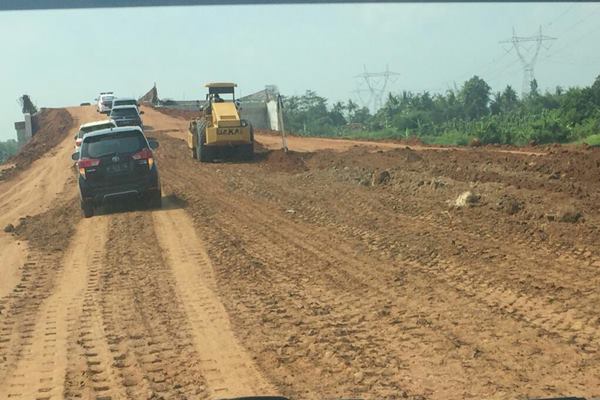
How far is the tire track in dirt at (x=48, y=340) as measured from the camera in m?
6.84

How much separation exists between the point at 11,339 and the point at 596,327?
Result: 588cm

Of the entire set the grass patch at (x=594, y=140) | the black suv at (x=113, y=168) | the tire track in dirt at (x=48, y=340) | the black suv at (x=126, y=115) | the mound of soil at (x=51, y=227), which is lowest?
the mound of soil at (x=51, y=227)

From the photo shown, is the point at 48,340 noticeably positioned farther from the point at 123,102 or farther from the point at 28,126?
the point at 28,126

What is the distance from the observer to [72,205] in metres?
22.1

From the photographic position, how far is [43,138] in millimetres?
53781

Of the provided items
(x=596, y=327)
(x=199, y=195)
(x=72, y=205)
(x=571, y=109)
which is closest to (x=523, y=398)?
(x=596, y=327)

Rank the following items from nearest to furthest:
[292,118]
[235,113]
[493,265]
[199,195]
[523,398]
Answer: [523,398]
[493,265]
[199,195]
[235,113]
[292,118]

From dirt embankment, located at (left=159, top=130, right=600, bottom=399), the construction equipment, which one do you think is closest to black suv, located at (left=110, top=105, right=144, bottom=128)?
the construction equipment

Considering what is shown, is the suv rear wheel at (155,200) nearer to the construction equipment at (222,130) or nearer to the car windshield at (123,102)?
the construction equipment at (222,130)

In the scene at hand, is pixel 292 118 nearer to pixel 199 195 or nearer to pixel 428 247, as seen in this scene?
pixel 199 195

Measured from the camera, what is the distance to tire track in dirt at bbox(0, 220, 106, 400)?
269 inches

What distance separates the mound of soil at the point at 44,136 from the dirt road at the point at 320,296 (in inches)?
910

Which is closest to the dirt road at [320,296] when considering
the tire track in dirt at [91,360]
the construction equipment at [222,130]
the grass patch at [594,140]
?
the tire track in dirt at [91,360]

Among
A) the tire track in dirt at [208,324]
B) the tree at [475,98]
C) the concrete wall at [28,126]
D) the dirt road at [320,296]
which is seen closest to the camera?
the tire track in dirt at [208,324]
